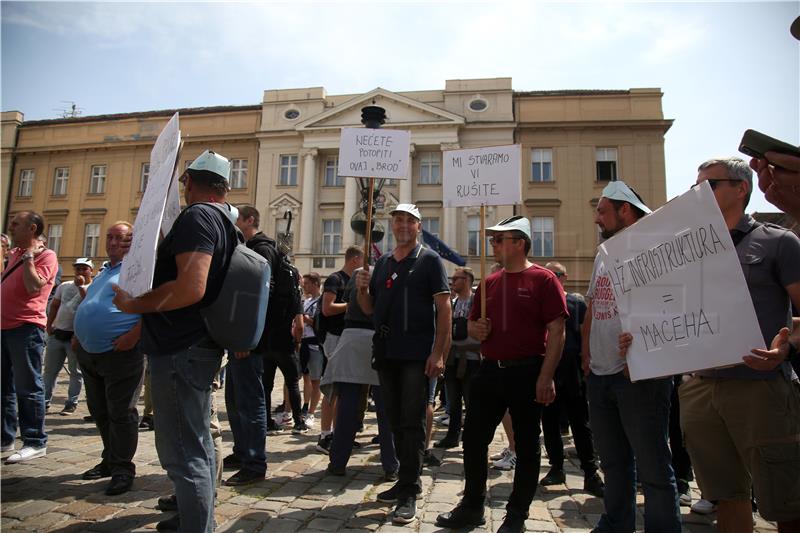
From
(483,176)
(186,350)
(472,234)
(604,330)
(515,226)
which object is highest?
(472,234)

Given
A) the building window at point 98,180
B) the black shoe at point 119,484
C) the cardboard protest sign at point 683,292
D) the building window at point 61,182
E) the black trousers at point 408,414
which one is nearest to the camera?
the cardboard protest sign at point 683,292

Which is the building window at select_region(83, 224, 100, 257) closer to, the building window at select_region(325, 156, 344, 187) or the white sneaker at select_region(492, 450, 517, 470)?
the building window at select_region(325, 156, 344, 187)

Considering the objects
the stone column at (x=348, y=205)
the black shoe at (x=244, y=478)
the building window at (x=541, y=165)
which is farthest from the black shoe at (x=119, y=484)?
the building window at (x=541, y=165)

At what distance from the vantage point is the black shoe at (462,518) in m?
3.32

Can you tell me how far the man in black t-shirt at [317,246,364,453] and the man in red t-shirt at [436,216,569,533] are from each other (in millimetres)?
2058

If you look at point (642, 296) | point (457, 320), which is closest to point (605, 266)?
point (642, 296)

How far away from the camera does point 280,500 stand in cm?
374

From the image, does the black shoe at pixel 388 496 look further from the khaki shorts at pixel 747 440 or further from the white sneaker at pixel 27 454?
the white sneaker at pixel 27 454

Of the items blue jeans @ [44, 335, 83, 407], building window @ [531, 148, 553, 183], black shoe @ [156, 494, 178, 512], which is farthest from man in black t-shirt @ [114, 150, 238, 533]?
building window @ [531, 148, 553, 183]

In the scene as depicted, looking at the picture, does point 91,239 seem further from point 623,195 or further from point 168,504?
point 623,195

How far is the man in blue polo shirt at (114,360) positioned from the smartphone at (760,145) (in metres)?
3.92

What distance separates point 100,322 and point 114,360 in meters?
0.32

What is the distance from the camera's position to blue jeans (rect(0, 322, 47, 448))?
4.73 meters

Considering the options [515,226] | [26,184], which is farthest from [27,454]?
[26,184]
